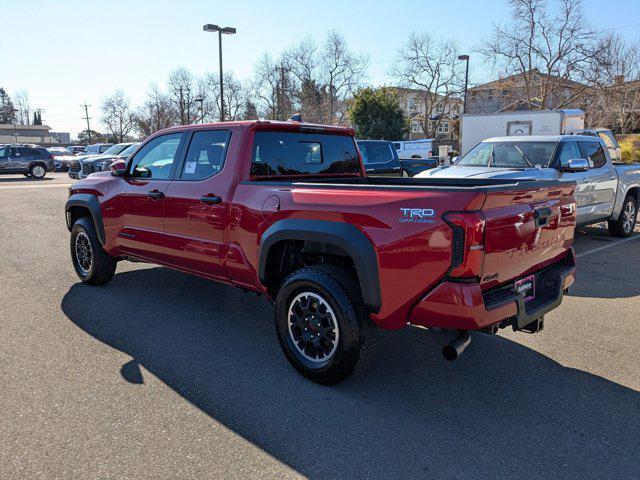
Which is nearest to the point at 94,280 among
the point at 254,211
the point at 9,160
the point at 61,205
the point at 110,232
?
the point at 110,232

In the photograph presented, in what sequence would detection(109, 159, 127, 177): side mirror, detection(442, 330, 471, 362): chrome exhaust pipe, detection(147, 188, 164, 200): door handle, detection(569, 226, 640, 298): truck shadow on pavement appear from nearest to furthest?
detection(442, 330, 471, 362): chrome exhaust pipe, detection(147, 188, 164, 200): door handle, detection(109, 159, 127, 177): side mirror, detection(569, 226, 640, 298): truck shadow on pavement

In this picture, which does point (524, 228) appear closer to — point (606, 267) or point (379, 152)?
point (606, 267)

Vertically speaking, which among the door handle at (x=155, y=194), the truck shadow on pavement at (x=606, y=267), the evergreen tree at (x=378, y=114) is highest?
the evergreen tree at (x=378, y=114)

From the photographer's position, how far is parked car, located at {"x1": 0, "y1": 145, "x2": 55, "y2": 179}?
27250 millimetres

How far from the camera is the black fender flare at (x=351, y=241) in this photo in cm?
322

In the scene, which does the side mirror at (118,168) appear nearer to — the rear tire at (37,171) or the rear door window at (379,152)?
the rear door window at (379,152)

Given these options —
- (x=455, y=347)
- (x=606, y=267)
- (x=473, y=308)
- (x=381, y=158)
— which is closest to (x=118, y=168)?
(x=455, y=347)

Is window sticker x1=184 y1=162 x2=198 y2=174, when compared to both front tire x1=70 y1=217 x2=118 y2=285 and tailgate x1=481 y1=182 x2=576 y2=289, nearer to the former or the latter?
front tire x1=70 y1=217 x2=118 y2=285

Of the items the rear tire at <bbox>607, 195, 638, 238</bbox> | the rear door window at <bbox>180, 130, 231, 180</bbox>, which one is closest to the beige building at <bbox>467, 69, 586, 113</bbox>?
A: the rear tire at <bbox>607, 195, 638, 238</bbox>

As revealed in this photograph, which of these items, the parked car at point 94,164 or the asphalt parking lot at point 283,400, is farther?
the parked car at point 94,164

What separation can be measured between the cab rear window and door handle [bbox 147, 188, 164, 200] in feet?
3.82

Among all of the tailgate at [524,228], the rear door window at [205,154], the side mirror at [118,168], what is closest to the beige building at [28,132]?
the side mirror at [118,168]

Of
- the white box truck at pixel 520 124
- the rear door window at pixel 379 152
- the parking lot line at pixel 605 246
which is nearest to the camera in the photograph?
the parking lot line at pixel 605 246

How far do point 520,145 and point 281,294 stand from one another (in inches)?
260
